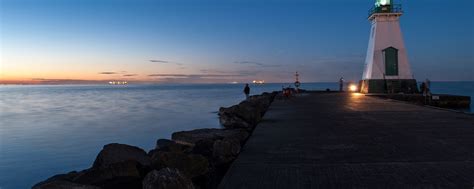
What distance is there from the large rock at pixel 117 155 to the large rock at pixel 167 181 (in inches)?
112

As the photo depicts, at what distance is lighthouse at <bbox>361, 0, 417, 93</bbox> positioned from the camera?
100 ft

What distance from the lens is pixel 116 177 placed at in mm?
5637

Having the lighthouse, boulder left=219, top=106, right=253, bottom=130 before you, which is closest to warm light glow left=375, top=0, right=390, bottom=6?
the lighthouse

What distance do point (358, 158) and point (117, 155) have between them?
423cm

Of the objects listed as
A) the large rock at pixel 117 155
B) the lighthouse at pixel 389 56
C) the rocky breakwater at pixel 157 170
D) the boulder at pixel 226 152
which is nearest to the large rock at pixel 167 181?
the rocky breakwater at pixel 157 170

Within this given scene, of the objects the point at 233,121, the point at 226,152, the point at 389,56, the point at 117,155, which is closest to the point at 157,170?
the point at 226,152

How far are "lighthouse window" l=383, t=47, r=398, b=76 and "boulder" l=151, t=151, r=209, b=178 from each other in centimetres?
2709

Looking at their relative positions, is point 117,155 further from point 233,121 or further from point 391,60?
point 391,60

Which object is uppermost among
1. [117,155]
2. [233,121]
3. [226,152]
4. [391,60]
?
[391,60]

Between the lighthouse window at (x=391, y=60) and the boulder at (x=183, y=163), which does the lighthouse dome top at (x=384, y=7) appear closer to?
the lighthouse window at (x=391, y=60)

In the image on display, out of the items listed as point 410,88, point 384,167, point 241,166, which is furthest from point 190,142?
point 410,88

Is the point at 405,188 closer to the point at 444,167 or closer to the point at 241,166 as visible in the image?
the point at 444,167

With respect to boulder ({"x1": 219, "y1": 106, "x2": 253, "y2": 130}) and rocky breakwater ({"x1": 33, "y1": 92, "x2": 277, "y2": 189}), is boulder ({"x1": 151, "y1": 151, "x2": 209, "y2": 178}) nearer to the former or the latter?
rocky breakwater ({"x1": 33, "y1": 92, "x2": 277, "y2": 189})

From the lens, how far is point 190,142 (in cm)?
1116
